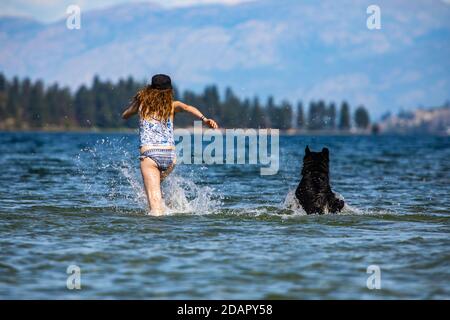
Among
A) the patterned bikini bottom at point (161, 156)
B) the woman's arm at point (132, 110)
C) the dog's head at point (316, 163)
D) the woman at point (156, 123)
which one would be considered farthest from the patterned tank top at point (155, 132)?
the dog's head at point (316, 163)

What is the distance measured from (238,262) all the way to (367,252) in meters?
1.78

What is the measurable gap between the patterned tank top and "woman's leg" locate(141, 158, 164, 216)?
0.29 metres

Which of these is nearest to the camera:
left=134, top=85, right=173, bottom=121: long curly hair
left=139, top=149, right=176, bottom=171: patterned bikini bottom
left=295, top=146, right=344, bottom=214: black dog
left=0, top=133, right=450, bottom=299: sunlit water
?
left=0, top=133, right=450, bottom=299: sunlit water

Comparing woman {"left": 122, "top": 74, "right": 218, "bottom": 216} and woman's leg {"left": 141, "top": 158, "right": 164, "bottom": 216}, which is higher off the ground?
woman {"left": 122, "top": 74, "right": 218, "bottom": 216}

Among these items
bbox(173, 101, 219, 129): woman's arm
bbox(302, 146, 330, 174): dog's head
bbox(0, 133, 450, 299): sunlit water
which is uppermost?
bbox(173, 101, 219, 129): woman's arm

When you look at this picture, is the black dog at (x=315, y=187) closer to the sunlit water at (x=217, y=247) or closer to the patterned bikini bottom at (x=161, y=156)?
the sunlit water at (x=217, y=247)

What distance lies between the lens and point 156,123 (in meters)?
14.2

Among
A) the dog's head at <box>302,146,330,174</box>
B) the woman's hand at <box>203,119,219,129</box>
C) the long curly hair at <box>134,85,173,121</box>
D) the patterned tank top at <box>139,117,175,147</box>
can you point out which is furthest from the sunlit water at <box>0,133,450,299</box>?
the long curly hair at <box>134,85,173,121</box>

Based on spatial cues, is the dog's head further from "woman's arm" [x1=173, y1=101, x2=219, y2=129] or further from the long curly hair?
the long curly hair

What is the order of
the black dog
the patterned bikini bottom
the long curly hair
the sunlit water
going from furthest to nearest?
the black dog < the patterned bikini bottom < the long curly hair < the sunlit water

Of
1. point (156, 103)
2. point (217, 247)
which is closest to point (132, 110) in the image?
point (156, 103)

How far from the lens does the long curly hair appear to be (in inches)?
557
